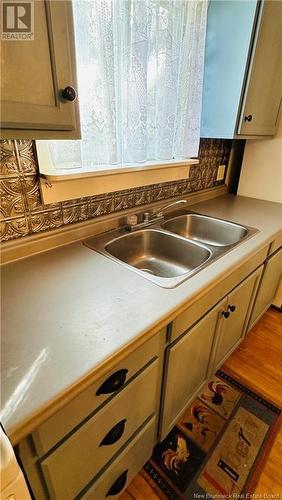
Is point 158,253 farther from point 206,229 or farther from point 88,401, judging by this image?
point 88,401

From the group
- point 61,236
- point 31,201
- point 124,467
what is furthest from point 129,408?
point 31,201

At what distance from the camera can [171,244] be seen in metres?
1.29

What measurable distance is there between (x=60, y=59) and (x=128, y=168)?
0.56 meters

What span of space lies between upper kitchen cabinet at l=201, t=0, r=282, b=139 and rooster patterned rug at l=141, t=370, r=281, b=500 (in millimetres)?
1508

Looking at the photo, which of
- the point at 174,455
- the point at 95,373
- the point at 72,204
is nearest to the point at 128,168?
the point at 72,204

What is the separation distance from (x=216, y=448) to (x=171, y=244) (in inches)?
38.9

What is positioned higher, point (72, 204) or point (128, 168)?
point (128, 168)

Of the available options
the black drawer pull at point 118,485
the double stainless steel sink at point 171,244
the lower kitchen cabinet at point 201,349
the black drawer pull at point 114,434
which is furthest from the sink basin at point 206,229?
the black drawer pull at point 118,485

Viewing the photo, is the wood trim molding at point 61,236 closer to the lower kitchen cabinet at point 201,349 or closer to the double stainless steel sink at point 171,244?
the double stainless steel sink at point 171,244

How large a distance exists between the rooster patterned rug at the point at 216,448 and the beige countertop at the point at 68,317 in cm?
86

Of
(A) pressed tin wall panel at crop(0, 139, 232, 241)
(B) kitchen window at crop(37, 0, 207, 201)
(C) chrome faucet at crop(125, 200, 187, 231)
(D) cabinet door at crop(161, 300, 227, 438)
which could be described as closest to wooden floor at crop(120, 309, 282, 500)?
(D) cabinet door at crop(161, 300, 227, 438)

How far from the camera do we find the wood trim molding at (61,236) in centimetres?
94

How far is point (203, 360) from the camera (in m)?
1.15

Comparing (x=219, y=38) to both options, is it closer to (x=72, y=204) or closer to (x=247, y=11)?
(x=247, y=11)
